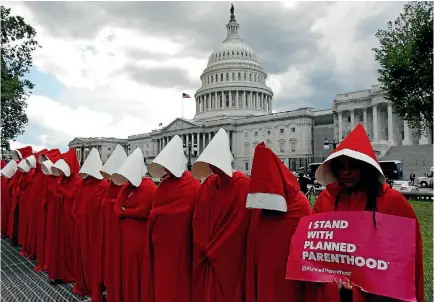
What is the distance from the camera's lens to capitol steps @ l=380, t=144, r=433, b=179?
125ft

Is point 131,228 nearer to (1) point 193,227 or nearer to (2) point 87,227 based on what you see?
(1) point 193,227

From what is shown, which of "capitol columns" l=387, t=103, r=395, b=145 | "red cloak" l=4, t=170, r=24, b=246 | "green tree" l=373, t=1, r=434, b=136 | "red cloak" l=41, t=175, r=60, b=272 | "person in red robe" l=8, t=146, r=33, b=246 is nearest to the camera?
"red cloak" l=41, t=175, r=60, b=272

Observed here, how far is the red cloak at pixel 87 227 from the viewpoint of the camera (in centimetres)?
571

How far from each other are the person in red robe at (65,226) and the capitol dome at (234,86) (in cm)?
7623

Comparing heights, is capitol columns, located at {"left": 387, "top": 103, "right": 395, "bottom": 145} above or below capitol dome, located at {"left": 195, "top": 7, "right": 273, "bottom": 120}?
below

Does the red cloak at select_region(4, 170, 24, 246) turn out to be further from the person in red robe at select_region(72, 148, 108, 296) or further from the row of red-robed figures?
the person in red robe at select_region(72, 148, 108, 296)

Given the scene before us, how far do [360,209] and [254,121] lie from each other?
72.1 meters

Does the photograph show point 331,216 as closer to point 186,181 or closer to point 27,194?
point 186,181

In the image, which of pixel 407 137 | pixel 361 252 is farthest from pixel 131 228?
pixel 407 137

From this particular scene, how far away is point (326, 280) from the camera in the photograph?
246 centimetres

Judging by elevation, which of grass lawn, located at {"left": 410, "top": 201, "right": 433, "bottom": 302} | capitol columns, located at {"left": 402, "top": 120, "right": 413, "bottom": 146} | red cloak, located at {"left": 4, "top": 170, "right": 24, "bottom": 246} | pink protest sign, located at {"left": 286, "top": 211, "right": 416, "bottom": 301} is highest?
capitol columns, located at {"left": 402, "top": 120, "right": 413, "bottom": 146}

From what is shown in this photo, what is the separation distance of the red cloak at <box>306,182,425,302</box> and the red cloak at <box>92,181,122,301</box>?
296 centimetres

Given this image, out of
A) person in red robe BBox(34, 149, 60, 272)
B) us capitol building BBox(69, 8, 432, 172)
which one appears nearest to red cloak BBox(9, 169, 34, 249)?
person in red robe BBox(34, 149, 60, 272)

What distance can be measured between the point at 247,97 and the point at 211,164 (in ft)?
269
